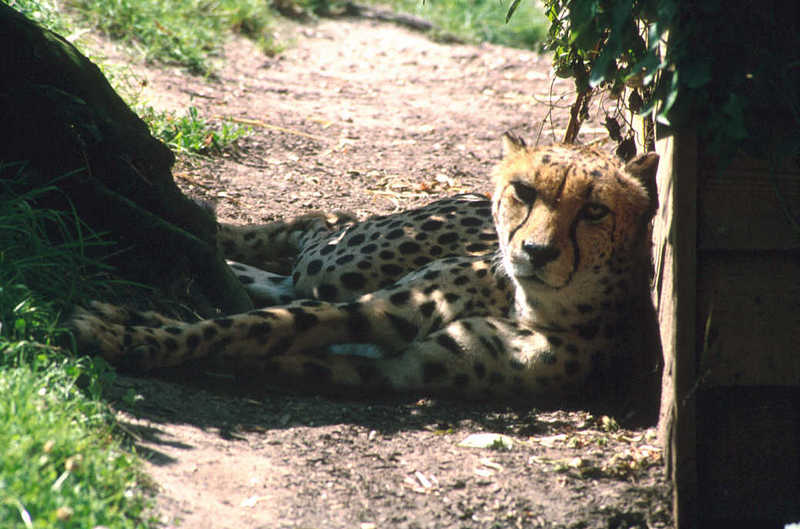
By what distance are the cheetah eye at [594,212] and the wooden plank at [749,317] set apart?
722 mm

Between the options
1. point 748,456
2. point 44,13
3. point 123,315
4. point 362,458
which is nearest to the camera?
point 748,456

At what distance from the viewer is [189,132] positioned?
22.1 ft

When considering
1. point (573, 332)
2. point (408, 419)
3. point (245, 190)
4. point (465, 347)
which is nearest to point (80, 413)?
point (408, 419)

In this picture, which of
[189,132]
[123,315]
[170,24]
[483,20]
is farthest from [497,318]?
[483,20]

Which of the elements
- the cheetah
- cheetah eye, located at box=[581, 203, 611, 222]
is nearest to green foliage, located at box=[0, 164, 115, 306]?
the cheetah

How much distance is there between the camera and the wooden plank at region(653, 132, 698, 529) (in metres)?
2.96

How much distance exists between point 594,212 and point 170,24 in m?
6.15

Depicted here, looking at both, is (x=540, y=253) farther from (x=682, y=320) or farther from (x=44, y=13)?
(x=44, y=13)

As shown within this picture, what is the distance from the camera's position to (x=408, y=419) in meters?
3.70

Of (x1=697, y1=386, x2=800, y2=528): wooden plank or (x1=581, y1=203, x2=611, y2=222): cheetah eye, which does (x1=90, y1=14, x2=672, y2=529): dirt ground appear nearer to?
(x1=697, y1=386, x2=800, y2=528): wooden plank

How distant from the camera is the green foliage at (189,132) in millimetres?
6574

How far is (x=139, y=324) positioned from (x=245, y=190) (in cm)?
270

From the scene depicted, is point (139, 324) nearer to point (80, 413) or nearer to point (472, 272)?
point (80, 413)

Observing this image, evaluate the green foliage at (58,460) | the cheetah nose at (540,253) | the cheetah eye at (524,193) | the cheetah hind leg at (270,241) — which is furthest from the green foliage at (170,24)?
the green foliage at (58,460)
